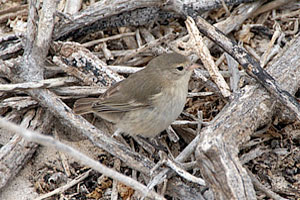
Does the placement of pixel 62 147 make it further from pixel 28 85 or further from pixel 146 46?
pixel 146 46

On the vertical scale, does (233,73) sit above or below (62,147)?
below

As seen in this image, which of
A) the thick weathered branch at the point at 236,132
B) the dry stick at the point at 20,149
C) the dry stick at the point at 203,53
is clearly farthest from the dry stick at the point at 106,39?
the thick weathered branch at the point at 236,132

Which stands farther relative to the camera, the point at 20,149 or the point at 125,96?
the point at 125,96

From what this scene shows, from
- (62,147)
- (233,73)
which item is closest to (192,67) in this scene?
(233,73)

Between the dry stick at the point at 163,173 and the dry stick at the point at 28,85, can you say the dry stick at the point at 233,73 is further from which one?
the dry stick at the point at 28,85

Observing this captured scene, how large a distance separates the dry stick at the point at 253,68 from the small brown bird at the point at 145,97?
441 mm

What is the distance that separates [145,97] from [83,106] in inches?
27.1

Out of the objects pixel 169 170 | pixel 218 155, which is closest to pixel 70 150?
pixel 218 155

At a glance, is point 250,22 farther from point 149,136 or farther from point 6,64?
point 6,64

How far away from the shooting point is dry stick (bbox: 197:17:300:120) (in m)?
4.64

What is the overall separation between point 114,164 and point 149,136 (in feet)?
1.64

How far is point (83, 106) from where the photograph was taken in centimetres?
520

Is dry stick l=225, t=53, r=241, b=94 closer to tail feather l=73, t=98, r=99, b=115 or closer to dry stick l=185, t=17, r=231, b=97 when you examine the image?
dry stick l=185, t=17, r=231, b=97

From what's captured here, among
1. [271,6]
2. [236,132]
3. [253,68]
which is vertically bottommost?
[236,132]
